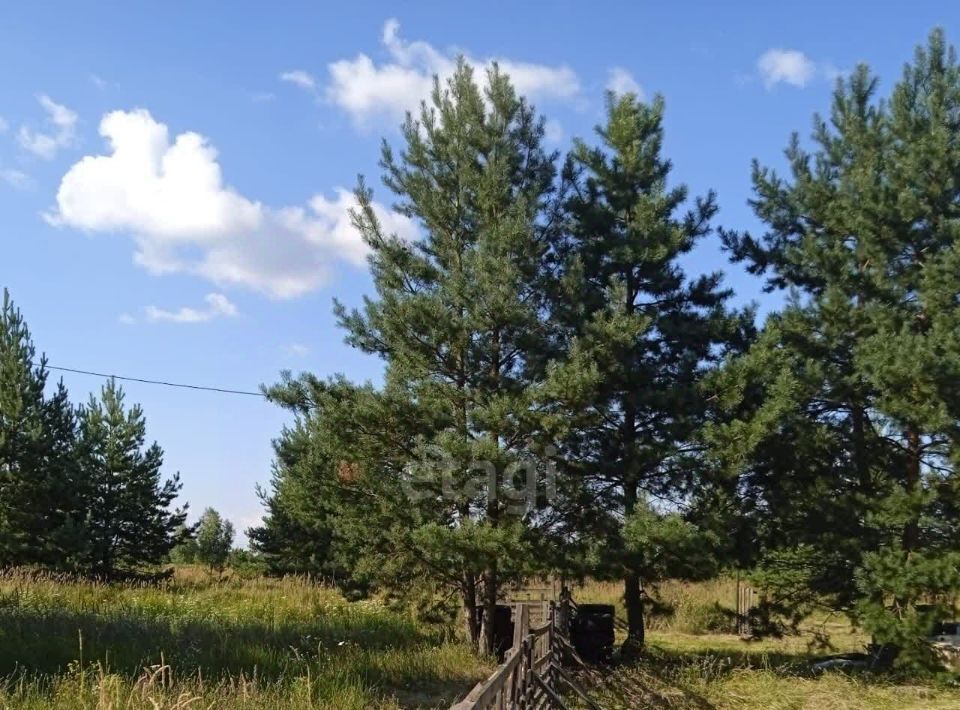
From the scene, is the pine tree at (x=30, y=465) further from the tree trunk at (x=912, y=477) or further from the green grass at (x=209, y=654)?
the tree trunk at (x=912, y=477)

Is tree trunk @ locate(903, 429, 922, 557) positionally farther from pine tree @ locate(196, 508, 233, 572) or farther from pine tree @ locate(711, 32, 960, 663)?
pine tree @ locate(196, 508, 233, 572)

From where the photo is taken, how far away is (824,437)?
15039 mm

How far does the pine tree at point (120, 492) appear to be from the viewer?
91.5 feet

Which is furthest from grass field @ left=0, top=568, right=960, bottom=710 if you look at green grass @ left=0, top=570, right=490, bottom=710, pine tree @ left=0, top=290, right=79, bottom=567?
pine tree @ left=0, top=290, right=79, bottom=567

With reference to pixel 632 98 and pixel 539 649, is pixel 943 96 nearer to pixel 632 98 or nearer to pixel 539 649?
pixel 632 98

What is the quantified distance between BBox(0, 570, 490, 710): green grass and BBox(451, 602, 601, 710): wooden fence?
4.20 feet

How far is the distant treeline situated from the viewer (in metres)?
13.5

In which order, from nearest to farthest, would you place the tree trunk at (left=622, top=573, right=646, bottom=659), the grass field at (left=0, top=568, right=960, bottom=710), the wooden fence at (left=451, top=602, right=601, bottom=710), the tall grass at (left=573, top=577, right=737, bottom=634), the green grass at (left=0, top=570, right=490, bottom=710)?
the wooden fence at (left=451, top=602, right=601, bottom=710), the green grass at (left=0, top=570, right=490, bottom=710), the grass field at (left=0, top=568, right=960, bottom=710), the tree trunk at (left=622, top=573, right=646, bottom=659), the tall grass at (left=573, top=577, right=737, bottom=634)

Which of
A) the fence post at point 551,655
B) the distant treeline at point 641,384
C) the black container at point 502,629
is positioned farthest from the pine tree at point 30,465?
the fence post at point 551,655

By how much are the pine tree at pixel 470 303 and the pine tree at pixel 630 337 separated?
3.00 ft

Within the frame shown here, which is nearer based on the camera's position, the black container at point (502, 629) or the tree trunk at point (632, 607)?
the black container at point (502, 629)

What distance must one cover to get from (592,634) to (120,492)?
65.8 feet

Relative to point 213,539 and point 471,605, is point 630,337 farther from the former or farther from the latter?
point 213,539

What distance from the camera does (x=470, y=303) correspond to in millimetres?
14039
